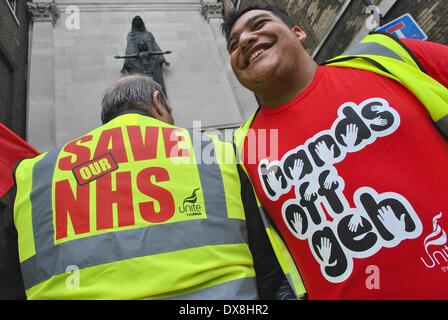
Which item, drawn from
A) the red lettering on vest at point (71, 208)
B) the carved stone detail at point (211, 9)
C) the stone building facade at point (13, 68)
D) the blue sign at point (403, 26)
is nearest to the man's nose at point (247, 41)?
the red lettering on vest at point (71, 208)

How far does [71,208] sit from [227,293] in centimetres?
72

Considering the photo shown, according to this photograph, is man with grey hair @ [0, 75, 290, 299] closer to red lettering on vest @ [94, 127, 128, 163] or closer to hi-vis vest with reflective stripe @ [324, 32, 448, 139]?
red lettering on vest @ [94, 127, 128, 163]

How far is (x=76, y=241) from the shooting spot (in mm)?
1354

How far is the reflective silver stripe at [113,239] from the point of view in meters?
1.31

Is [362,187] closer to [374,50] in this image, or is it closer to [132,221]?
[374,50]

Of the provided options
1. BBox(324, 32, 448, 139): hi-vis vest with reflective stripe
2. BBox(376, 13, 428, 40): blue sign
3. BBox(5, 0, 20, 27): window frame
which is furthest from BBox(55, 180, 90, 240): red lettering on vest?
BBox(5, 0, 20, 27): window frame

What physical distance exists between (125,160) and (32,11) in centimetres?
949

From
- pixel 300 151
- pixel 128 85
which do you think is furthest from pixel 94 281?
pixel 128 85

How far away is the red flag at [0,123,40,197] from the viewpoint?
5.33 feet

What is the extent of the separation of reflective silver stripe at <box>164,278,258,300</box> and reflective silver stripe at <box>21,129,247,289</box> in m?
0.17

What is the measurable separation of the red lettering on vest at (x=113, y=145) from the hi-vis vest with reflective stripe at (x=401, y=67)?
1166mm

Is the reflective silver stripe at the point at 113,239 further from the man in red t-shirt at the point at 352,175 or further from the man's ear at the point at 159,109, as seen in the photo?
the man's ear at the point at 159,109

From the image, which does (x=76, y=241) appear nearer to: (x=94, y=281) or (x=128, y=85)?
(x=94, y=281)
